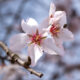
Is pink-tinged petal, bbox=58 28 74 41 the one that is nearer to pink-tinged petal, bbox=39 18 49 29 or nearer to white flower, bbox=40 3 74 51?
white flower, bbox=40 3 74 51

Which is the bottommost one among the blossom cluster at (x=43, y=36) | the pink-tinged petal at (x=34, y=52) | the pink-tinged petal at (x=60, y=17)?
the pink-tinged petal at (x=34, y=52)

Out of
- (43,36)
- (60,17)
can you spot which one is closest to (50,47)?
(43,36)

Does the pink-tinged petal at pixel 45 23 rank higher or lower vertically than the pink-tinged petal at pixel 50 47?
higher

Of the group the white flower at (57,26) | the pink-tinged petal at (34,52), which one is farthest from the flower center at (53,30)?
the pink-tinged petal at (34,52)

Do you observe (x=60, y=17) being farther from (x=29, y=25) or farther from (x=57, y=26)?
(x=29, y=25)

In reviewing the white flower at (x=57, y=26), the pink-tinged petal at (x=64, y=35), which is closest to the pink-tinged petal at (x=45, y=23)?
the white flower at (x=57, y=26)

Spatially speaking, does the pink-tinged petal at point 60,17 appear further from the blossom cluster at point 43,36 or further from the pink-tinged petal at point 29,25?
the pink-tinged petal at point 29,25

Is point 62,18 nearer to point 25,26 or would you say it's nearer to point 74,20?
point 25,26

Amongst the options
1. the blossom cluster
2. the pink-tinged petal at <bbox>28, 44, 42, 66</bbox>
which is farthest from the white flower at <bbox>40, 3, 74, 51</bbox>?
the pink-tinged petal at <bbox>28, 44, 42, 66</bbox>
